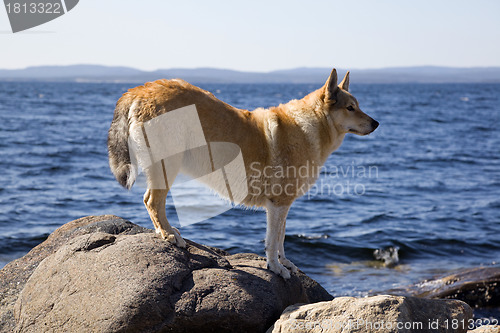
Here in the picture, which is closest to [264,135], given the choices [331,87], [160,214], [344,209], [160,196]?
[331,87]

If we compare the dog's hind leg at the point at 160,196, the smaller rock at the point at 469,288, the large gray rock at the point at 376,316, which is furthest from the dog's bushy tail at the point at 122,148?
the smaller rock at the point at 469,288

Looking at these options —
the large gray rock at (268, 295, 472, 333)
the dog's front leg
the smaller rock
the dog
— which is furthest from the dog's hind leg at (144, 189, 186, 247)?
the smaller rock

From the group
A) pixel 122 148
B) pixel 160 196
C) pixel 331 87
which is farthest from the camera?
pixel 331 87

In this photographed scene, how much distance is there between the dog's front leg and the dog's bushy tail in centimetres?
168

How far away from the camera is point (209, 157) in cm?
600

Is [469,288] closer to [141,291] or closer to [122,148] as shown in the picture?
[141,291]

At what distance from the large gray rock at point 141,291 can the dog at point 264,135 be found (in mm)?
364

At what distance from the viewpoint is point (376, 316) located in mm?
4840

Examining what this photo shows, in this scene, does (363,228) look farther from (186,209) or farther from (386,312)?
(386,312)

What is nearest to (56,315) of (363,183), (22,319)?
(22,319)

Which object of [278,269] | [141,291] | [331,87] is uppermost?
[331,87]

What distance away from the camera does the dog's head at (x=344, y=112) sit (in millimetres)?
6492

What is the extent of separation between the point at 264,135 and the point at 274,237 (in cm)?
123

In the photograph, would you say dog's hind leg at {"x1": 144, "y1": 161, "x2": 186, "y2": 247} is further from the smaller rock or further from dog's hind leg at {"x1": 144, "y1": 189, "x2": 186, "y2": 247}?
the smaller rock
